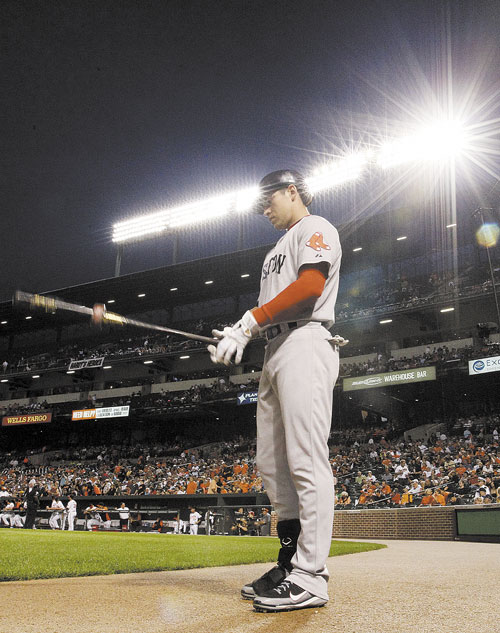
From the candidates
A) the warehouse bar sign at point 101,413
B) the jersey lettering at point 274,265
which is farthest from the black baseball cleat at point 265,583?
the warehouse bar sign at point 101,413

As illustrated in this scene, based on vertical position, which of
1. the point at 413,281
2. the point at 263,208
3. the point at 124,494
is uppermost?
the point at 413,281

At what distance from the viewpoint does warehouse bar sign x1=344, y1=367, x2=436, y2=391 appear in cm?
2305

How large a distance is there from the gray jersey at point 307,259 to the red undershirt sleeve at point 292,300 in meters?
0.07

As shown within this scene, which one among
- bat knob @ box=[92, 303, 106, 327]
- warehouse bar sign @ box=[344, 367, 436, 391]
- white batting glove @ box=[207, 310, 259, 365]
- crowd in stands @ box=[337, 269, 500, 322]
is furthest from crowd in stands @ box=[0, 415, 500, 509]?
bat knob @ box=[92, 303, 106, 327]

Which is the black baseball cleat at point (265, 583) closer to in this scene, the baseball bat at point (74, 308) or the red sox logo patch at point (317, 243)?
the baseball bat at point (74, 308)

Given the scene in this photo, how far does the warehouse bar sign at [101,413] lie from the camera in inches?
1228

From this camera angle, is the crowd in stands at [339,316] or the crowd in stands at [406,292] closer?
the crowd in stands at [406,292]

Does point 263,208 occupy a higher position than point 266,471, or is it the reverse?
point 263,208

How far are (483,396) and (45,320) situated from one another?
2882cm

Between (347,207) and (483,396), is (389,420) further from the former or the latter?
(347,207)

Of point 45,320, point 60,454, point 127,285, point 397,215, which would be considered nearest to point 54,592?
point 397,215

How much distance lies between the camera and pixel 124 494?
74.2 ft

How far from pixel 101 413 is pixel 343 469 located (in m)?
17.0

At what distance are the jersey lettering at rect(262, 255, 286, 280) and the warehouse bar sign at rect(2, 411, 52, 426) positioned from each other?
33104 millimetres
